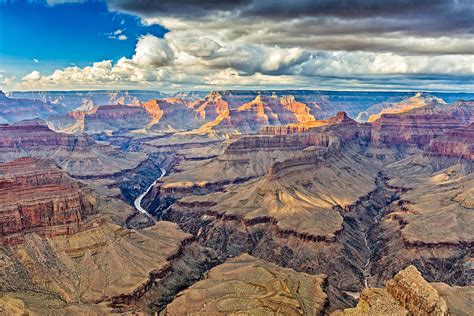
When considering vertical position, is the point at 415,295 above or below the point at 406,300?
above

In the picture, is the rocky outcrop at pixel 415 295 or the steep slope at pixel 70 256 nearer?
the rocky outcrop at pixel 415 295

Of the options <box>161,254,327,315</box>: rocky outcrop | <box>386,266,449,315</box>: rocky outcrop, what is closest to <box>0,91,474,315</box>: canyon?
<box>386,266,449,315</box>: rocky outcrop

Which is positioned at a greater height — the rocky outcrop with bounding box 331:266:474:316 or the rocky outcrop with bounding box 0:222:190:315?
the rocky outcrop with bounding box 331:266:474:316

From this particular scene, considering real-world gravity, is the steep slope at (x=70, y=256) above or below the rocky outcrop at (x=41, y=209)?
below

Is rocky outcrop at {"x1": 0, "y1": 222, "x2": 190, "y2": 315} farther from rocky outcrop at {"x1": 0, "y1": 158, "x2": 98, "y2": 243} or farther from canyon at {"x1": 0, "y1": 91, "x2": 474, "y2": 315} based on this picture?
rocky outcrop at {"x1": 0, "y1": 158, "x2": 98, "y2": 243}

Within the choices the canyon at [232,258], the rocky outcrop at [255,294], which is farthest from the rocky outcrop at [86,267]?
the rocky outcrop at [255,294]

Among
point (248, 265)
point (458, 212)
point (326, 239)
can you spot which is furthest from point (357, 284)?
point (458, 212)

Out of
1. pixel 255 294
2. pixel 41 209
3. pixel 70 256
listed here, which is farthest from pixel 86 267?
pixel 255 294

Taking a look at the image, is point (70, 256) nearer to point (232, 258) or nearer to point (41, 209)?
point (41, 209)

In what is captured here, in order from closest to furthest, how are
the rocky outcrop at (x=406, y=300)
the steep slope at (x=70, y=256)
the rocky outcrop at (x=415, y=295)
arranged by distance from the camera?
1. the rocky outcrop at (x=415, y=295)
2. the rocky outcrop at (x=406, y=300)
3. the steep slope at (x=70, y=256)

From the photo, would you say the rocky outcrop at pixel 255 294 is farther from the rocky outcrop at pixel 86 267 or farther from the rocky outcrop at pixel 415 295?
the rocky outcrop at pixel 415 295

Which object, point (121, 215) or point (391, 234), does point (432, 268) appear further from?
point (121, 215)
